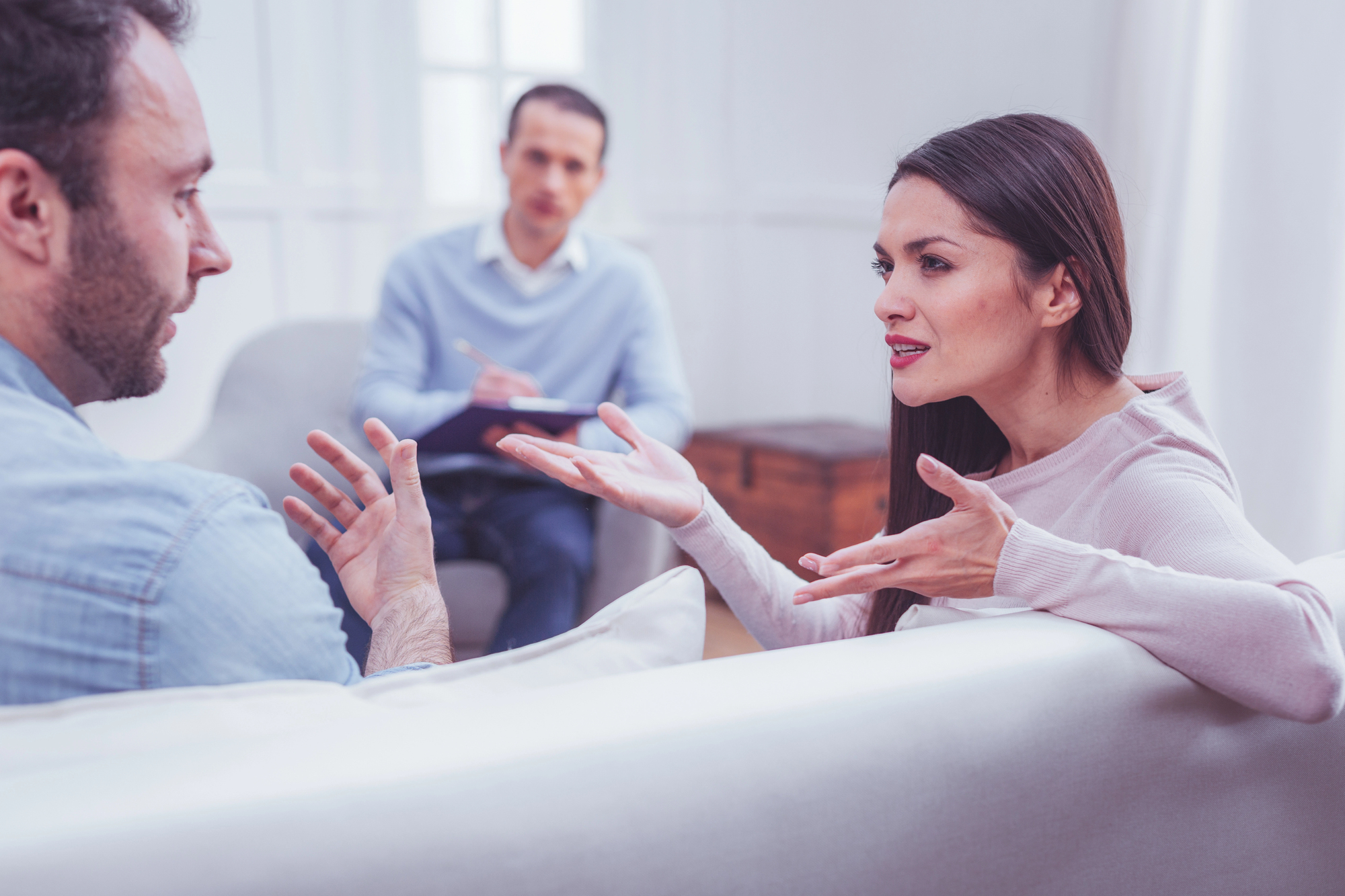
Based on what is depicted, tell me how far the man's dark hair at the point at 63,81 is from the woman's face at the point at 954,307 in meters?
0.75

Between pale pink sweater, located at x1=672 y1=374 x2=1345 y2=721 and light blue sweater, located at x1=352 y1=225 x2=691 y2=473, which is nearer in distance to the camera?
pale pink sweater, located at x1=672 y1=374 x2=1345 y2=721

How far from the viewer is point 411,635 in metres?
0.93

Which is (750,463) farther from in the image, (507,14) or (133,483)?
(133,483)

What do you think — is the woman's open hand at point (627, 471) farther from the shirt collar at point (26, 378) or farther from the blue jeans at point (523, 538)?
the blue jeans at point (523, 538)

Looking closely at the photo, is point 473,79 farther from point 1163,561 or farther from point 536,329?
point 1163,561

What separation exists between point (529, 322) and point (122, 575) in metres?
1.77

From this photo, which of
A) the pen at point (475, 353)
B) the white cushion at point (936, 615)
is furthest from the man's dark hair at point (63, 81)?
the pen at point (475, 353)

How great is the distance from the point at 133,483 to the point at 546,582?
4.27ft

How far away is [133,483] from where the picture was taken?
619 mm

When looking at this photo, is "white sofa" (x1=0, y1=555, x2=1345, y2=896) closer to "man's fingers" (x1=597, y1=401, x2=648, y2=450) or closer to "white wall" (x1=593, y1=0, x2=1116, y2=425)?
"man's fingers" (x1=597, y1=401, x2=648, y2=450)

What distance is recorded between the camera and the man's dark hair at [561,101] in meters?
2.28

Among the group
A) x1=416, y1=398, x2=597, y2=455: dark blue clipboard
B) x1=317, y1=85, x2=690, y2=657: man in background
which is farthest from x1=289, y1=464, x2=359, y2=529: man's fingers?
x1=317, y1=85, x2=690, y2=657: man in background

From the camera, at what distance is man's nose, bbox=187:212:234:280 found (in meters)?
0.83

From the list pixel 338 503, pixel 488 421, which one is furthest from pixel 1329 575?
pixel 488 421
